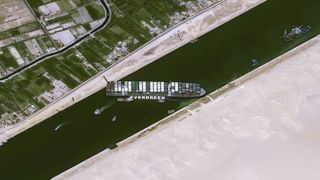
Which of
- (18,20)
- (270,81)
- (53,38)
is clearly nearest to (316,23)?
(270,81)

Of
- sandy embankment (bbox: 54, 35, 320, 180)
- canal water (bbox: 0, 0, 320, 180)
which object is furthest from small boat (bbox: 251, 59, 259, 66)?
sandy embankment (bbox: 54, 35, 320, 180)

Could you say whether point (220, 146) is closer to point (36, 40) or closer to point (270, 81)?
point (270, 81)

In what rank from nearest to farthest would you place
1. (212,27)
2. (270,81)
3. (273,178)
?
(273,178) → (270,81) → (212,27)

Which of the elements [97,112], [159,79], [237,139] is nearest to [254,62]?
[159,79]

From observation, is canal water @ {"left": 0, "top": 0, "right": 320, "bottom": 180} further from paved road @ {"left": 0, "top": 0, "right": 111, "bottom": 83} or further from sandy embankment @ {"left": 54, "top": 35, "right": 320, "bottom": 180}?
paved road @ {"left": 0, "top": 0, "right": 111, "bottom": 83}

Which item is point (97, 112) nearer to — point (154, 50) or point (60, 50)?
point (60, 50)
